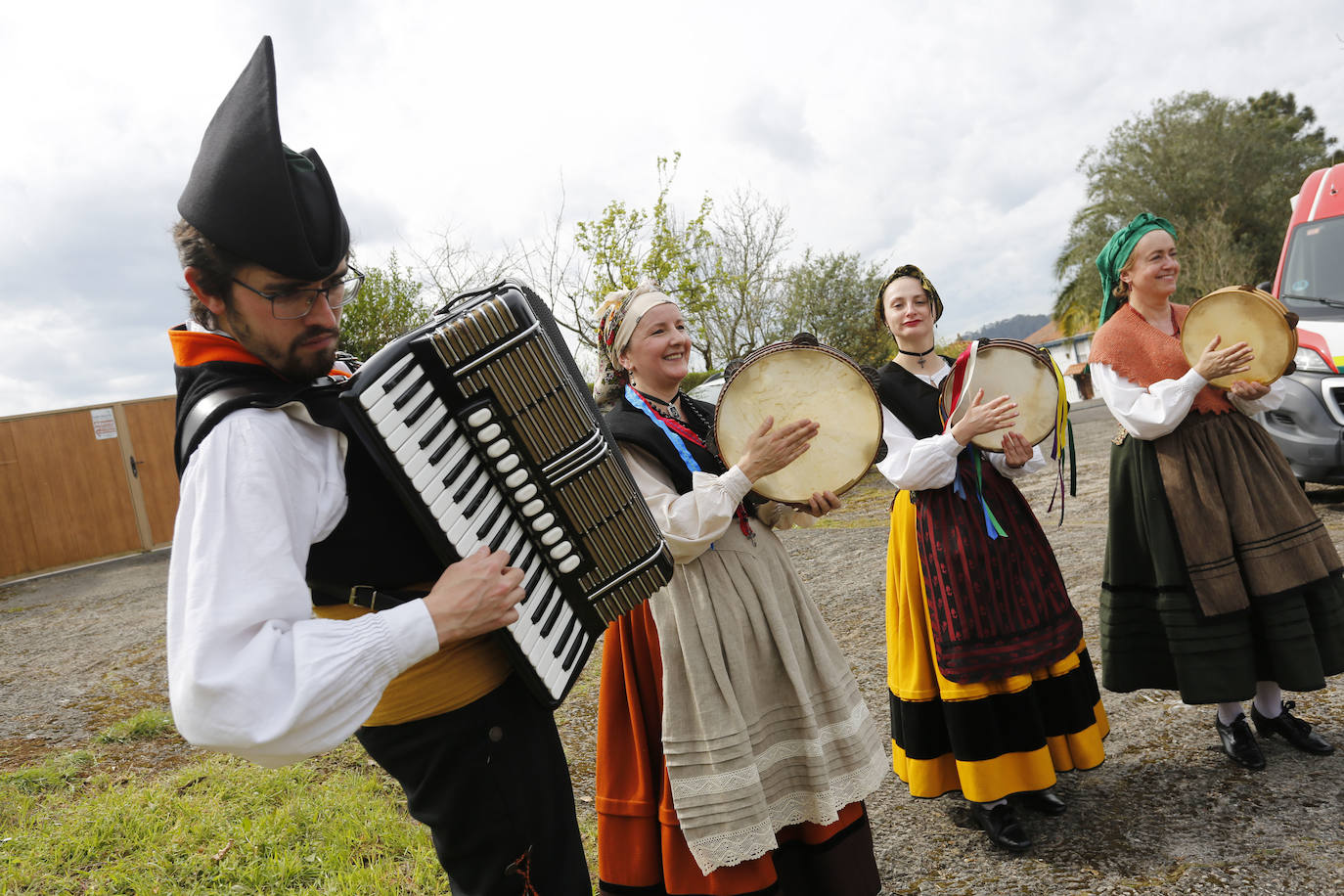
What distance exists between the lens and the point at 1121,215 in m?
25.7

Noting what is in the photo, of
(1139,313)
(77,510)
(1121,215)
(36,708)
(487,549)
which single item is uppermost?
(1121,215)

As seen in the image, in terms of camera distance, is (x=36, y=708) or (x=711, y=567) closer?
(x=711, y=567)

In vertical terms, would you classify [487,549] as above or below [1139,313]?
below

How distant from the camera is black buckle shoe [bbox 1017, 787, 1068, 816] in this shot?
9.07 feet

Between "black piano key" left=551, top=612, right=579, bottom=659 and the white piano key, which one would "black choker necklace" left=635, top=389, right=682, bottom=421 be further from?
the white piano key

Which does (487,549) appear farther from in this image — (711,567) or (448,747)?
(711,567)

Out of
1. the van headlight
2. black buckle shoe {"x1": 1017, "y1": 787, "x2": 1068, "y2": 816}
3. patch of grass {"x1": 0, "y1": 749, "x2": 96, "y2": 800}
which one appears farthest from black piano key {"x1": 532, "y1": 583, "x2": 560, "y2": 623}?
the van headlight

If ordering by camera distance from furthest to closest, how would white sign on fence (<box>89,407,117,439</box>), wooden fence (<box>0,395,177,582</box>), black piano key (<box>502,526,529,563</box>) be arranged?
white sign on fence (<box>89,407,117,439</box>) < wooden fence (<box>0,395,177,582</box>) < black piano key (<box>502,526,529,563</box>)

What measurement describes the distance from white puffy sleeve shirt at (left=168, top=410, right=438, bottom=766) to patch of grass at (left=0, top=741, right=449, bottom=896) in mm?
1924

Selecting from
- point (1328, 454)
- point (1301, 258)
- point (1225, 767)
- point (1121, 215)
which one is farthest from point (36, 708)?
point (1121, 215)

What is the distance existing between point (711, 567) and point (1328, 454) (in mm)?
5542

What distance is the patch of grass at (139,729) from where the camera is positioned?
4.16m

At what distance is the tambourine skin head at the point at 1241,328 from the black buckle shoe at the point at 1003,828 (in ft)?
5.68

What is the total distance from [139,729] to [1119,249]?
5.22 meters
